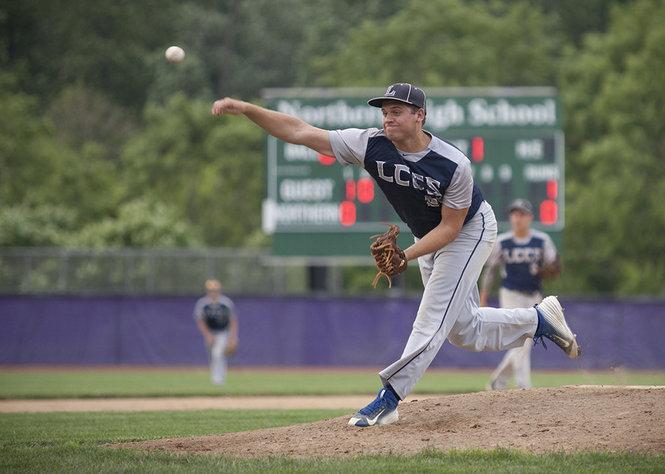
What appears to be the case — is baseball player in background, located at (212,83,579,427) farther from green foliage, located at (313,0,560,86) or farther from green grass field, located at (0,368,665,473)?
green foliage, located at (313,0,560,86)

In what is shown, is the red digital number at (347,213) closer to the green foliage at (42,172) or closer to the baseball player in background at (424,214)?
the baseball player in background at (424,214)

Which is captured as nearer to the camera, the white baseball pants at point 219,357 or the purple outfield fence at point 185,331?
the white baseball pants at point 219,357

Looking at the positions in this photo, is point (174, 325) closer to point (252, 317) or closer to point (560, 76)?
point (252, 317)

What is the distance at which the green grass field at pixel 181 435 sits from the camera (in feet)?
19.6

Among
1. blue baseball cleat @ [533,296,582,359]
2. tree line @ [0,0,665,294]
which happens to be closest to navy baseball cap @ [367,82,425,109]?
blue baseball cleat @ [533,296,582,359]

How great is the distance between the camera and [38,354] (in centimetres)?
2194

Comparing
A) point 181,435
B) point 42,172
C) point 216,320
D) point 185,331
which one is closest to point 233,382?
point 216,320

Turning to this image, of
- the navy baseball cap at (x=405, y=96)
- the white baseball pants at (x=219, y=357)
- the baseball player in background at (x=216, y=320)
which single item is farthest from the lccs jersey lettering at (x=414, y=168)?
the baseball player in background at (x=216, y=320)

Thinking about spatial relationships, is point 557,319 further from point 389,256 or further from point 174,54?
point 174,54

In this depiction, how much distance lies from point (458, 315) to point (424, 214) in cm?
62

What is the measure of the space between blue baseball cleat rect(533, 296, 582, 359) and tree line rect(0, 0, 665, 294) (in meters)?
21.6

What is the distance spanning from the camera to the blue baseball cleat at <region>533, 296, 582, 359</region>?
734 centimetres

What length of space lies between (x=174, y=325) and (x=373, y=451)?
15801mm

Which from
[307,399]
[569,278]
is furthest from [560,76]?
[307,399]
